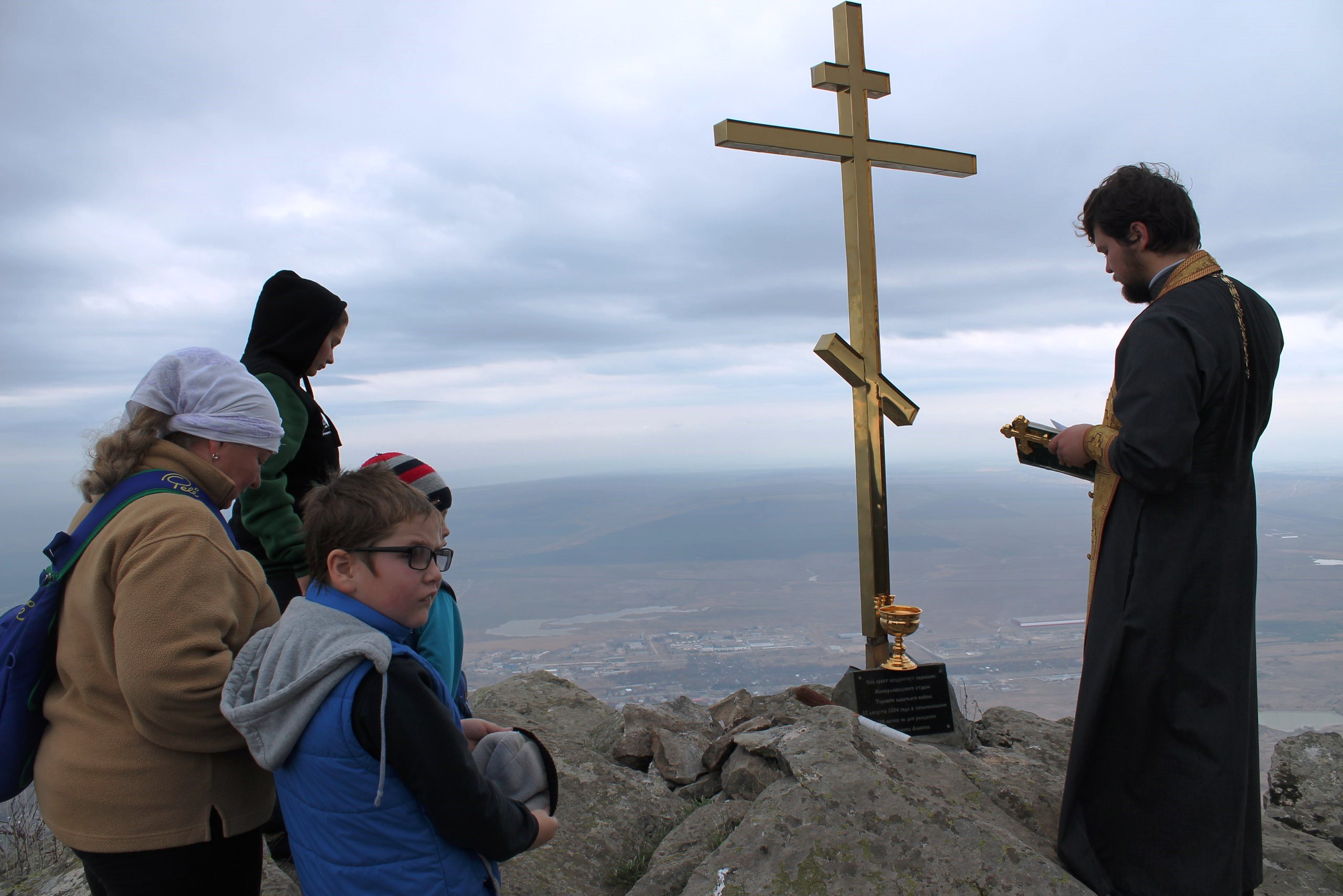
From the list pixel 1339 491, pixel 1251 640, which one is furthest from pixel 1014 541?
pixel 1251 640

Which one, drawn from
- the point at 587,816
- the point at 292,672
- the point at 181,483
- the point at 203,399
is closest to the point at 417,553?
the point at 292,672

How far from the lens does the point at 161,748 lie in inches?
69.7

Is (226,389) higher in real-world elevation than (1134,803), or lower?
higher

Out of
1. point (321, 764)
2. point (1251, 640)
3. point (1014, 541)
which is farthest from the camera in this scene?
point (1014, 541)

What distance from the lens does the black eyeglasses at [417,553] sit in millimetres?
1696

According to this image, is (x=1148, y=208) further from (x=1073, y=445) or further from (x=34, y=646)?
(x=34, y=646)

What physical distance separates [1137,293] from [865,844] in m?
1.94

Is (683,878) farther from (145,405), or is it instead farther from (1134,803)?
(145,405)

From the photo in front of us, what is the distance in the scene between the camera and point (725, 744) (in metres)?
3.45

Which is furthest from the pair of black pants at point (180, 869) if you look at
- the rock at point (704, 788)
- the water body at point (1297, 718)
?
the water body at point (1297, 718)

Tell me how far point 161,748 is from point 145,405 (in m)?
0.77

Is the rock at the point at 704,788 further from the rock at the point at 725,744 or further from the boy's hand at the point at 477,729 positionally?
the boy's hand at the point at 477,729

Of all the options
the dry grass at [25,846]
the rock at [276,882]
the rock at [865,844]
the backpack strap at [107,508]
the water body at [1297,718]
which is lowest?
the water body at [1297,718]

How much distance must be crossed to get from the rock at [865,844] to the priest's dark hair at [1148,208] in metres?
1.86
